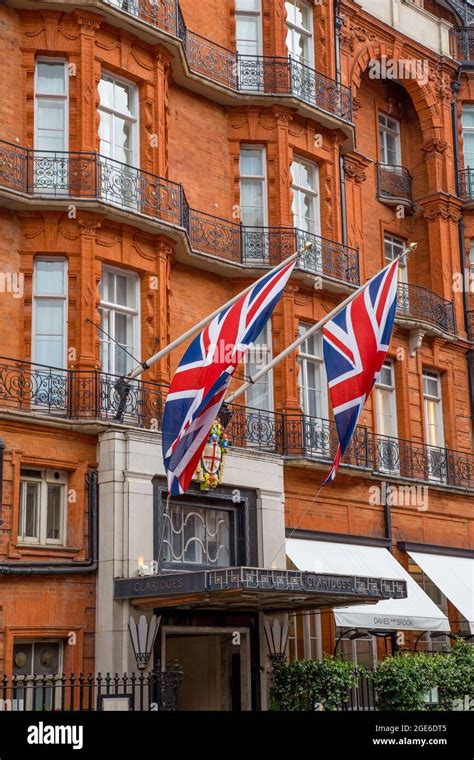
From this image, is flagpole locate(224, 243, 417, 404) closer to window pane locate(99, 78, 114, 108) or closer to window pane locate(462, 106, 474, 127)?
window pane locate(99, 78, 114, 108)

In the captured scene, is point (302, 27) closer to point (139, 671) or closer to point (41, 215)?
point (41, 215)

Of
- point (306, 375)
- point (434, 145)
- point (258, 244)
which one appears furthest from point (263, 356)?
point (434, 145)

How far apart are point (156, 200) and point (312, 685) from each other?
9.72m

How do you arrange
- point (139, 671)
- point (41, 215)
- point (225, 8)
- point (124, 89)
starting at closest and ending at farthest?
point (139, 671), point (41, 215), point (124, 89), point (225, 8)

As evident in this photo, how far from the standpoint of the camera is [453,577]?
28.0m

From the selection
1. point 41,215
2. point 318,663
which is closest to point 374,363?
point 318,663

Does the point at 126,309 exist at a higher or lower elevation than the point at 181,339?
higher

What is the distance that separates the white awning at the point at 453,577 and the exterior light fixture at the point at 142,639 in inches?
353

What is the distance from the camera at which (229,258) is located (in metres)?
25.9

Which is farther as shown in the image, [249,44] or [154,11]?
[249,44]

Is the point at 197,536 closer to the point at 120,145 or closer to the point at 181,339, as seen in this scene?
the point at 181,339

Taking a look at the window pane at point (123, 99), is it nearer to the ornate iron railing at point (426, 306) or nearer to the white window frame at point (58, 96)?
the white window frame at point (58, 96)

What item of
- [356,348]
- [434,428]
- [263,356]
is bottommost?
[356,348]

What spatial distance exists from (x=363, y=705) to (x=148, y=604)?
16.8ft
